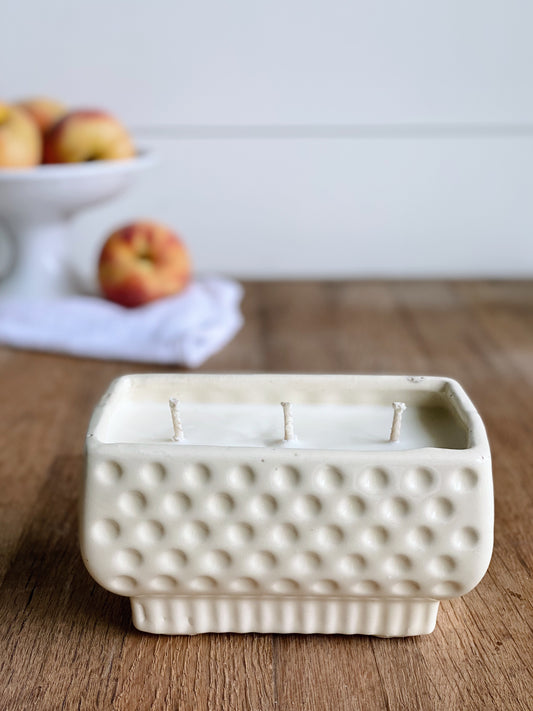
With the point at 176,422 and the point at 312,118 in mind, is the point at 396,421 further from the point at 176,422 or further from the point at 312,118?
the point at 312,118

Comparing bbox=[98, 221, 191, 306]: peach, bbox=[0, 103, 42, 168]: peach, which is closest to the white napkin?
bbox=[98, 221, 191, 306]: peach

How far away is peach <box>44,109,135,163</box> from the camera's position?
911 mm

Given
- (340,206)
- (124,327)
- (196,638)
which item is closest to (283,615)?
(196,638)

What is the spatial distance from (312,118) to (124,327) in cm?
48

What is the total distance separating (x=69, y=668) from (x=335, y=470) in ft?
0.55

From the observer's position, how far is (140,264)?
37.7 inches

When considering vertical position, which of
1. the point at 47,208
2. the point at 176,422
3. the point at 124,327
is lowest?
the point at 124,327

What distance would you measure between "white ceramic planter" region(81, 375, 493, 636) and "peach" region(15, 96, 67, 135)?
70 cm

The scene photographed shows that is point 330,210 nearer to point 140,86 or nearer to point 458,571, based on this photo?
point 140,86

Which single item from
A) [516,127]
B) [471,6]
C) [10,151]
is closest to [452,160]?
[516,127]

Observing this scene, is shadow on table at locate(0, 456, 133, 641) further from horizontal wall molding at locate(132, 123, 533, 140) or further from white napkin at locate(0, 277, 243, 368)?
horizontal wall molding at locate(132, 123, 533, 140)

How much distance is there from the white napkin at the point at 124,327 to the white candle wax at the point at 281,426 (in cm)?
41

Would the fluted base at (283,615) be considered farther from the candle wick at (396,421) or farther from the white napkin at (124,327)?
the white napkin at (124,327)

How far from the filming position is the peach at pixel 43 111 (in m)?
0.96
